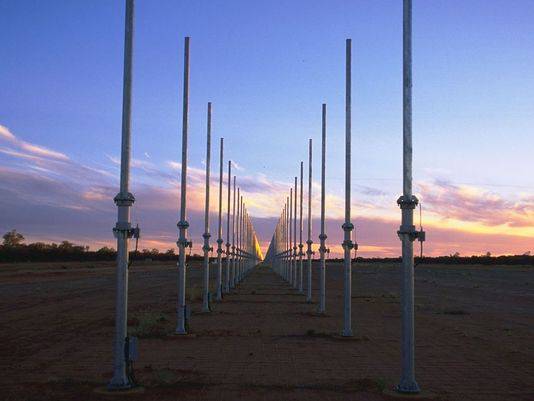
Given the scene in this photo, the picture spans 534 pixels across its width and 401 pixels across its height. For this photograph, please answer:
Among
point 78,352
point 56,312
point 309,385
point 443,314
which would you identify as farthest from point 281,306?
point 309,385

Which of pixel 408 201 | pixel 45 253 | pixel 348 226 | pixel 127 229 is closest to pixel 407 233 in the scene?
pixel 408 201

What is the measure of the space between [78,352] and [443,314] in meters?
15.8

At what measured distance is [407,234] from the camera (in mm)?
10383

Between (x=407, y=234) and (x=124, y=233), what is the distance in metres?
4.13

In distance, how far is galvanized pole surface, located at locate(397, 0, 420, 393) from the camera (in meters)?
10.2

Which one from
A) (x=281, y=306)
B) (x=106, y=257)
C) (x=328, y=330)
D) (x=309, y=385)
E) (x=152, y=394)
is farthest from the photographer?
(x=106, y=257)

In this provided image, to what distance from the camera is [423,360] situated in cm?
1393

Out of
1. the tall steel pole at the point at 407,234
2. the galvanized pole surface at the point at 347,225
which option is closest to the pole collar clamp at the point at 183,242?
the galvanized pole surface at the point at 347,225

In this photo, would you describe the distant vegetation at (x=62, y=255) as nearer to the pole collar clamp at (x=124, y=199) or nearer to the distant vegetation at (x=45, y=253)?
the distant vegetation at (x=45, y=253)

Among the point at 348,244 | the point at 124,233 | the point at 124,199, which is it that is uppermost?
the point at 124,199

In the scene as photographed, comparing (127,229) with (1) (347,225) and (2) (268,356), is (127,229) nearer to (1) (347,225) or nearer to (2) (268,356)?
(2) (268,356)

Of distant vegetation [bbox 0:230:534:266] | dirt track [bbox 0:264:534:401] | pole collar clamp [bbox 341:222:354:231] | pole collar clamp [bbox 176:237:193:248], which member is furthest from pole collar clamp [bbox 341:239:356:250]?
distant vegetation [bbox 0:230:534:266]

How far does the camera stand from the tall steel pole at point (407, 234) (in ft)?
33.6

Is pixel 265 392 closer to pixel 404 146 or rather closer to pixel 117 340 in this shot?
pixel 117 340
